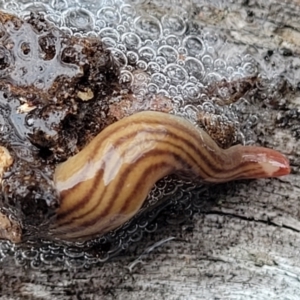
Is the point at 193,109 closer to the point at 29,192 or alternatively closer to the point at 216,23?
the point at 216,23

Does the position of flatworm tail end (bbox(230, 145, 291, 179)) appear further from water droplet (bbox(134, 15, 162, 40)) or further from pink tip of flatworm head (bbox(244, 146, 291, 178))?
water droplet (bbox(134, 15, 162, 40))

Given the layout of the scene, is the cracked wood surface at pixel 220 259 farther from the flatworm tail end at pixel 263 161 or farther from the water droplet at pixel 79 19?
the water droplet at pixel 79 19

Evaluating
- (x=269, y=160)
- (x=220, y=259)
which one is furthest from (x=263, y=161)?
(x=220, y=259)

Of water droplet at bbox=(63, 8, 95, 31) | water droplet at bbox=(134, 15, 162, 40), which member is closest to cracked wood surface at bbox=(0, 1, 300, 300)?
water droplet at bbox=(134, 15, 162, 40)

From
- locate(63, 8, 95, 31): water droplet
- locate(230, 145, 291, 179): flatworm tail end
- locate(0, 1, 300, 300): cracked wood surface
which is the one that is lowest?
locate(0, 1, 300, 300): cracked wood surface

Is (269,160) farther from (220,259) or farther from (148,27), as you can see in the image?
(148,27)
